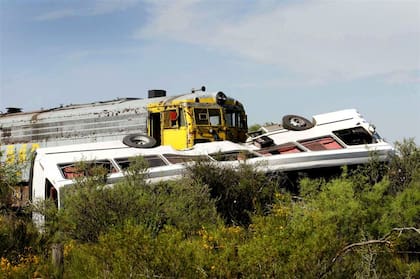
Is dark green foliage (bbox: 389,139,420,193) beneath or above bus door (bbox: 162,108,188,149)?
beneath

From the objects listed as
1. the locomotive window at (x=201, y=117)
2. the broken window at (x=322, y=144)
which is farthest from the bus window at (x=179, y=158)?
the broken window at (x=322, y=144)

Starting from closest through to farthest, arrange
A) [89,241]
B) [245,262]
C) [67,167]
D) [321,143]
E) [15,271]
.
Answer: [245,262] → [15,271] → [89,241] → [67,167] → [321,143]

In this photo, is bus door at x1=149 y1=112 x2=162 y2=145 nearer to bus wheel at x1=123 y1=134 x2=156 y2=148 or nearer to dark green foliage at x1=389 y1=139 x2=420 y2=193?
bus wheel at x1=123 y1=134 x2=156 y2=148

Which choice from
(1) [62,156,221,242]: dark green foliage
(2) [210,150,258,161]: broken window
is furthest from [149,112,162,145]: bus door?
(1) [62,156,221,242]: dark green foliage

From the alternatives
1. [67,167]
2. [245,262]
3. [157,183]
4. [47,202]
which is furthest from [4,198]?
[245,262]

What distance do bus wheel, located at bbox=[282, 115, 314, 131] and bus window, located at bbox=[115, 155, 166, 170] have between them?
5.04 meters

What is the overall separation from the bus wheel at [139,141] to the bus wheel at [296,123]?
14.8ft

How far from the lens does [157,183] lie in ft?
48.4

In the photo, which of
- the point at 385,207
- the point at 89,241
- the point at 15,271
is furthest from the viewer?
the point at 385,207

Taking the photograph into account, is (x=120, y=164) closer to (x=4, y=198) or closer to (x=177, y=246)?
(x=4, y=198)

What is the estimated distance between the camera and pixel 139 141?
18.0 metres

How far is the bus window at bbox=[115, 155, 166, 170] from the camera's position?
16.0 metres

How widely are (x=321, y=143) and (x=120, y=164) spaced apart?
20.2 ft

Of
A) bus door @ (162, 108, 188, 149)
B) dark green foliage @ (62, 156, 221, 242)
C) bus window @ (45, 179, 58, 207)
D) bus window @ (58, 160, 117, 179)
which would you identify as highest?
bus door @ (162, 108, 188, 149)
